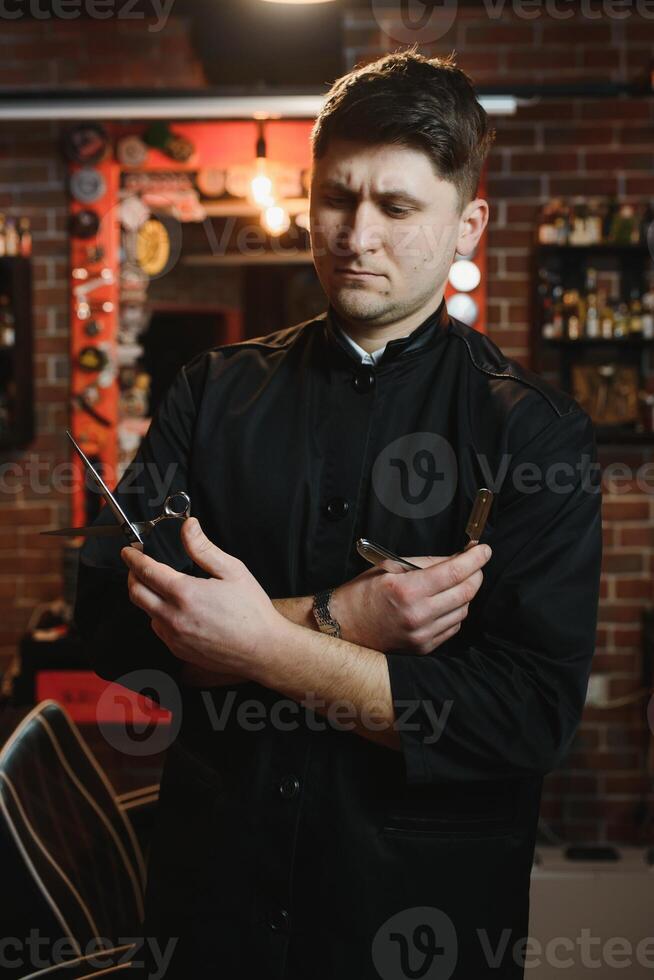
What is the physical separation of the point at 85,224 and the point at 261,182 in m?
0.83

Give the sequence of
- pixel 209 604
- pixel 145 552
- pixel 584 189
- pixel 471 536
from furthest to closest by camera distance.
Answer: pixel 584 189, pixel 145 552, pixel 471 536, pixel 209 604

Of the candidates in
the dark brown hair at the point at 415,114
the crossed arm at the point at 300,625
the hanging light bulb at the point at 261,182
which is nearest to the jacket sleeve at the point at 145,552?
the crossed arm at the point at 300,625

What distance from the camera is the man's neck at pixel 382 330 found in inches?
51.1

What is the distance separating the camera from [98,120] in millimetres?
3729

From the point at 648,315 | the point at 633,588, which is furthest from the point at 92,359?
the point at 633,588

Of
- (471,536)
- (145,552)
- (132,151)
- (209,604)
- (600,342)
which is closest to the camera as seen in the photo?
(209,604)

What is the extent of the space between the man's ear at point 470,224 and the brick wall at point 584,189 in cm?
241

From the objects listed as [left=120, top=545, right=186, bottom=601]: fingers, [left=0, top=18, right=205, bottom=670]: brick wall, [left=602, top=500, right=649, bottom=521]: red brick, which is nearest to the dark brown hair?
[left=120, top=545, right=186, bottom=601]: fingers

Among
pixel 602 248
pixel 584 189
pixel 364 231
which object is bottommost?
pixel 364 231

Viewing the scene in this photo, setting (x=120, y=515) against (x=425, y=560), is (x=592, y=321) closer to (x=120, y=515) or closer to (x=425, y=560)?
(x=425, y=560)

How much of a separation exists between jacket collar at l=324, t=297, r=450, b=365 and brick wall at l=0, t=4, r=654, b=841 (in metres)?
2.43

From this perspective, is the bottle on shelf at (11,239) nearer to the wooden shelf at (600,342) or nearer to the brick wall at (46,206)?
the brick wall at (46,206)

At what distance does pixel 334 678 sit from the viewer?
1090mm

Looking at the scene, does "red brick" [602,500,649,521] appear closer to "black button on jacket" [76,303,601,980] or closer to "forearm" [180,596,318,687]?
"black button on jacket" [76,303,601,980]
